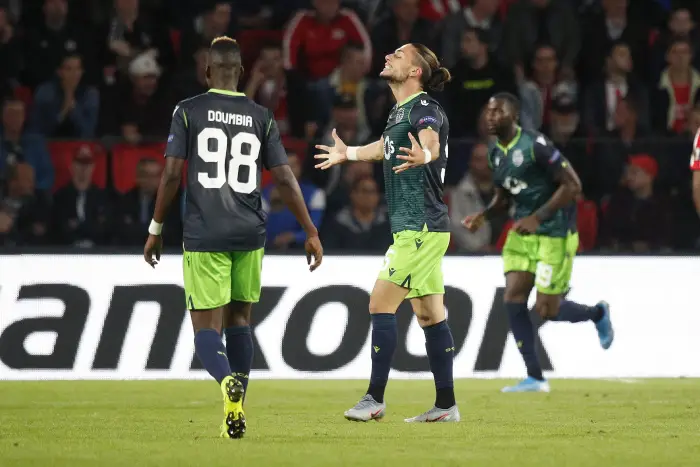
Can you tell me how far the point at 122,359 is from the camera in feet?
40.3

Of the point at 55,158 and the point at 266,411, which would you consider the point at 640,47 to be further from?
the point at 266,411

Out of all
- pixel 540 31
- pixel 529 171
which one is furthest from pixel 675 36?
pixel 529 171

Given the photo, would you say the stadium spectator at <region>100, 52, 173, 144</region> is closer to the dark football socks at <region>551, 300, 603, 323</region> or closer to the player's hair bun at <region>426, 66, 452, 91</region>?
the dark football socks at <region>551, 300, 603, 323</region>

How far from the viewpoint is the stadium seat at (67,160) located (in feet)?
43.1

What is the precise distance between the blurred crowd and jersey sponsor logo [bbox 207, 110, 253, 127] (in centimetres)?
549

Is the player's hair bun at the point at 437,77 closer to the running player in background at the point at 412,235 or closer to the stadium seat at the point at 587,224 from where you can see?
the running player in background at the point at 412,235

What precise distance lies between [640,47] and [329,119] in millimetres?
4254

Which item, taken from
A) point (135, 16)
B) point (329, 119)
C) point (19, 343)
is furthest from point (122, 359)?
point (135, 16)

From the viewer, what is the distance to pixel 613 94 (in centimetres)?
1591

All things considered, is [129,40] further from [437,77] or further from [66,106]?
[437,77]

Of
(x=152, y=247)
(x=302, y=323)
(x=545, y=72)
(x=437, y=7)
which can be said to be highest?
(x=437, y=7)

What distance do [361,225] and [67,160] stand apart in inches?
115

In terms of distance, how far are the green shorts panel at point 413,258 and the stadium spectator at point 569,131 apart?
594 centimetres

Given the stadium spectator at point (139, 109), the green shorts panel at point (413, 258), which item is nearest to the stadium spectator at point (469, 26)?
the stadium spectator at point (139, 109)
